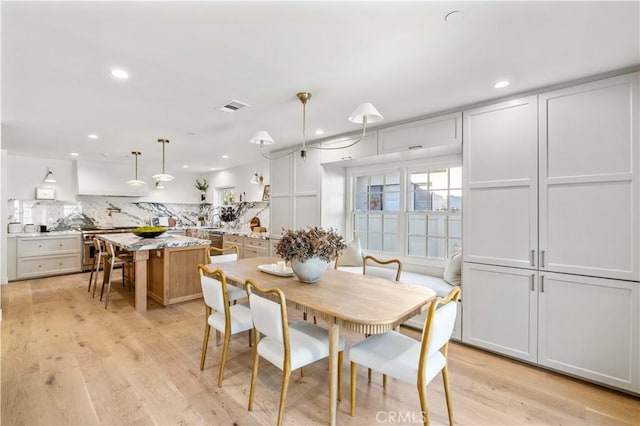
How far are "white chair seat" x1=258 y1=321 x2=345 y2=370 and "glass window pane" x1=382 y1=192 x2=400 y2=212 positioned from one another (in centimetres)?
237

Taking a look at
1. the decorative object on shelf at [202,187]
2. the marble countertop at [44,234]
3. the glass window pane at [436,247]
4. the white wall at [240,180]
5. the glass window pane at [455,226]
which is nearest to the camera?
the glass window pane at [455,226]

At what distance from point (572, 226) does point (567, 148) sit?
24.4 inches

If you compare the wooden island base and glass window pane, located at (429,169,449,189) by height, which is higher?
glass window pane, located at (429,169,449,189)

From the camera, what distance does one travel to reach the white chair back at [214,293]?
223 cm

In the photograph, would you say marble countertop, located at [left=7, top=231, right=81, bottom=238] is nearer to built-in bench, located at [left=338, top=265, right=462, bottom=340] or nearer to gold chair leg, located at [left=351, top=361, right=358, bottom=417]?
built-in bench, located at [left=338, top=265, right=462, bottom=340]

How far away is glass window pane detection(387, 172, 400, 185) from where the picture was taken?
13.3ft

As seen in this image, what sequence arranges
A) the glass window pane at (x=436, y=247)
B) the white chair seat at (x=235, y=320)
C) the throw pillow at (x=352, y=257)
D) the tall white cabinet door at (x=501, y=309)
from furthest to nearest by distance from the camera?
the throw pillow at (x=352, y=257)
the glass window pane at (x=436, y=247)
the tall white cabinet door at (x=501, y=309)
the white chair seat at (x=235, y=320)

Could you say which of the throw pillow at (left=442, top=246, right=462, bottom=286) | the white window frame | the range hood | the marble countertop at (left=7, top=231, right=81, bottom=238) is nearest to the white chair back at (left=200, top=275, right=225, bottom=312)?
the throw pillow at (left=442, top=246, right=462, bottom=286)

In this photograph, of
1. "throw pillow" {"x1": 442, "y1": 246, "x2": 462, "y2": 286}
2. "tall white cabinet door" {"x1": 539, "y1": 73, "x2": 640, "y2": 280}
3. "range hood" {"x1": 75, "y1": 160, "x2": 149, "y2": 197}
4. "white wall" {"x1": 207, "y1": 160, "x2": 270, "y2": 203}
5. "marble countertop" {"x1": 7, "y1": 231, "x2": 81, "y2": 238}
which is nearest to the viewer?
"tall white cabinet door" {"x1": 539, "y1": 73, "x2": 640, "y2": 280}

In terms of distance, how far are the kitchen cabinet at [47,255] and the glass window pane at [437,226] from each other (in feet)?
20.8

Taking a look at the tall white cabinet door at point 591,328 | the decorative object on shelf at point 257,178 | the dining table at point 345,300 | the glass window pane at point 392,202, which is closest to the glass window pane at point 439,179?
the glass window pane at point 392,202

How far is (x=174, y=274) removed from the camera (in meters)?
4.15

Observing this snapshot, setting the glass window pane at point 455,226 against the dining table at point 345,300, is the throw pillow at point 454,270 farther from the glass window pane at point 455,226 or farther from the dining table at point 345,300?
the dining table at point 345,300

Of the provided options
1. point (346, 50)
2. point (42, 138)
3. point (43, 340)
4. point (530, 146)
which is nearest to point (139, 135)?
point (42, 138)
